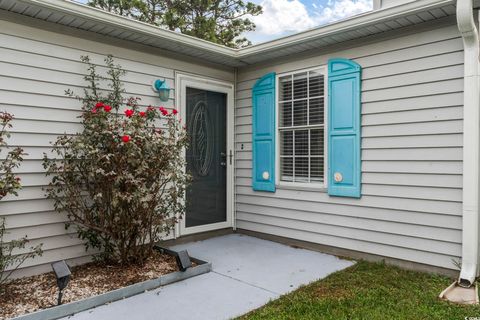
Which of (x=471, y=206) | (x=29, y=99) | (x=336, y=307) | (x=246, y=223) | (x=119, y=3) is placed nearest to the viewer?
(x=336, y=307)

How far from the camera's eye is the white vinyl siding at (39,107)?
3141mm

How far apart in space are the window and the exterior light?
1.44 meters

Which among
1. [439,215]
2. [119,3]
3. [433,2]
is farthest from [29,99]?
[119,3]

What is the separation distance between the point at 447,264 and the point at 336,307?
1.34 m

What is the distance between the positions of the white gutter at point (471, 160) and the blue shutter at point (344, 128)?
3.32 feet

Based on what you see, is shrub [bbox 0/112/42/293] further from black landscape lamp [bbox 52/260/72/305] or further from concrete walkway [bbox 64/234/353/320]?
concrete walkway [bbox 64/234/353/320]

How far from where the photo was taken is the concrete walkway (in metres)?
2.65

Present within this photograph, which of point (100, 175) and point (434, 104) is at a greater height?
point (434, 104)

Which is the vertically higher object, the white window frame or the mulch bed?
the white window frame

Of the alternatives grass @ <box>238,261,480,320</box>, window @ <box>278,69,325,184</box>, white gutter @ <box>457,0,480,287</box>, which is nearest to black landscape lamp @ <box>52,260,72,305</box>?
grass @ <box>238,261,480,320</box>

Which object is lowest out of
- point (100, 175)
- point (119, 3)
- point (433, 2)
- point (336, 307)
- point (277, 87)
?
point (336, 307)

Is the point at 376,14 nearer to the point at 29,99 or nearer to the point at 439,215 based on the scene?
the point at 439,215

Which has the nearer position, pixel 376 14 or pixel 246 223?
pixel 376 14

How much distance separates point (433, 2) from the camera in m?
3.04
